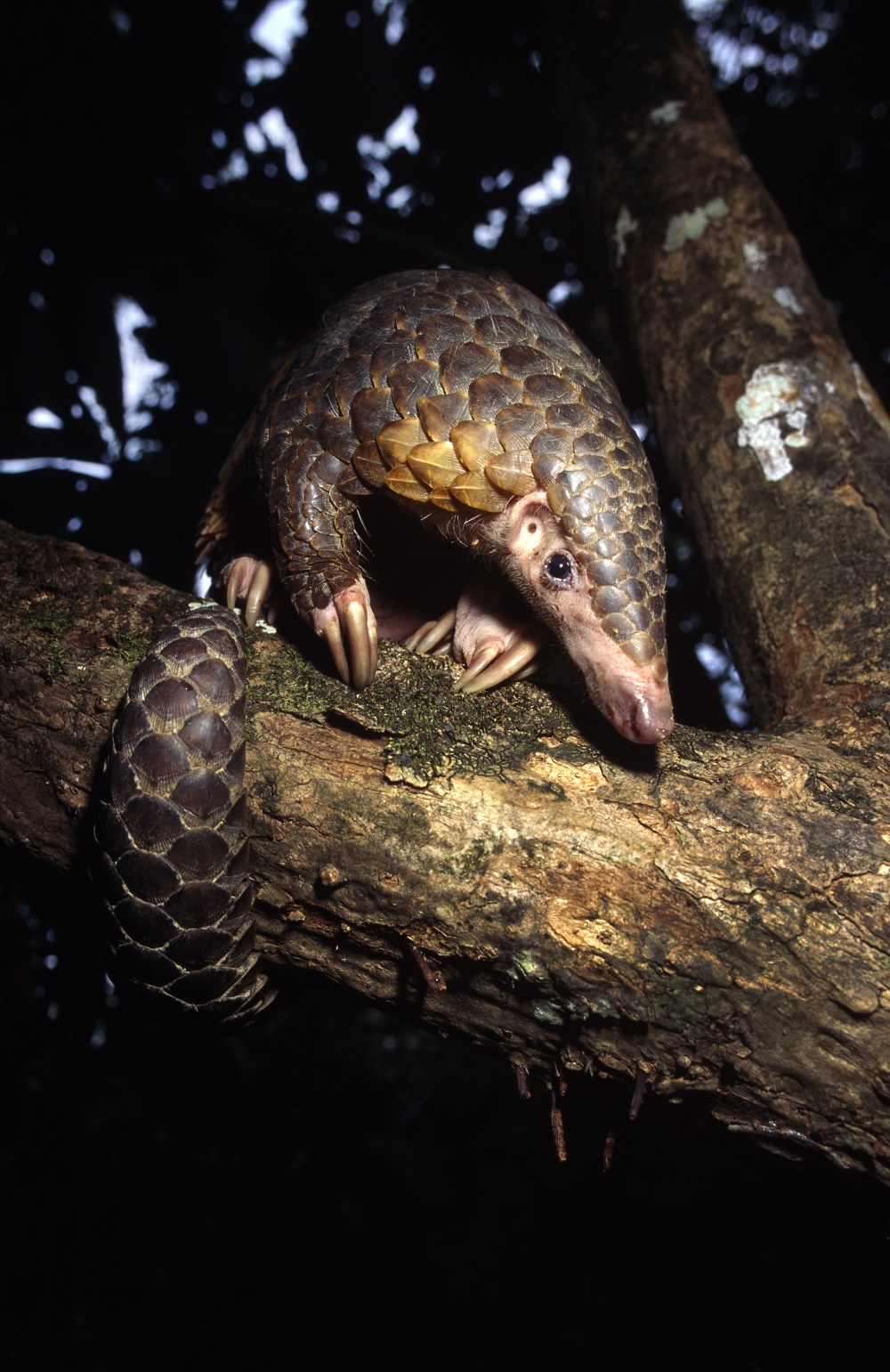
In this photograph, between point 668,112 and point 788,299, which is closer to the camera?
point 788,299

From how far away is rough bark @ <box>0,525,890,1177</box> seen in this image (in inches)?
44.6

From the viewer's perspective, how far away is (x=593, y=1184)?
14.0 feet

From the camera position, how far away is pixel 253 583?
172 cm

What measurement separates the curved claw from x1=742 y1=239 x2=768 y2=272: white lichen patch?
5.37 feet

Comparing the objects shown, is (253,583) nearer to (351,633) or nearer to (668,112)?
(351,633)

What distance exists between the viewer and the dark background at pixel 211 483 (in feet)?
8.12

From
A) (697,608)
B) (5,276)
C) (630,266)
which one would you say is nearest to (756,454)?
(630,266)

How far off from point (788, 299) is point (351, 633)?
1.86 meters

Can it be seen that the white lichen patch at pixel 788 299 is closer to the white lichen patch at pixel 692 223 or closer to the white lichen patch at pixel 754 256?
the white lichen patch at pixel 754 256

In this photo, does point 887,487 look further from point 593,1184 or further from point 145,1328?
point 145,1328

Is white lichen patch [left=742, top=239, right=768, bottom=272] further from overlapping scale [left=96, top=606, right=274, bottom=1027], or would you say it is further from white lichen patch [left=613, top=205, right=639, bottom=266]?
overlapping scale [left=96, top=606, right=274, bottom=1027]

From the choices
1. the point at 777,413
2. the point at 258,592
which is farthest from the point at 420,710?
the point at 777,413

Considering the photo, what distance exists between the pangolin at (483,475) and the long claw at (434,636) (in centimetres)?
18

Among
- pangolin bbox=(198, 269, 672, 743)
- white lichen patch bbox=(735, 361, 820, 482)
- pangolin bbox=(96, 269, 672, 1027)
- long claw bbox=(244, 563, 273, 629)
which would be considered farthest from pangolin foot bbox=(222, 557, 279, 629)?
white lichen patch bbox=(735, 361, 820, 482)
